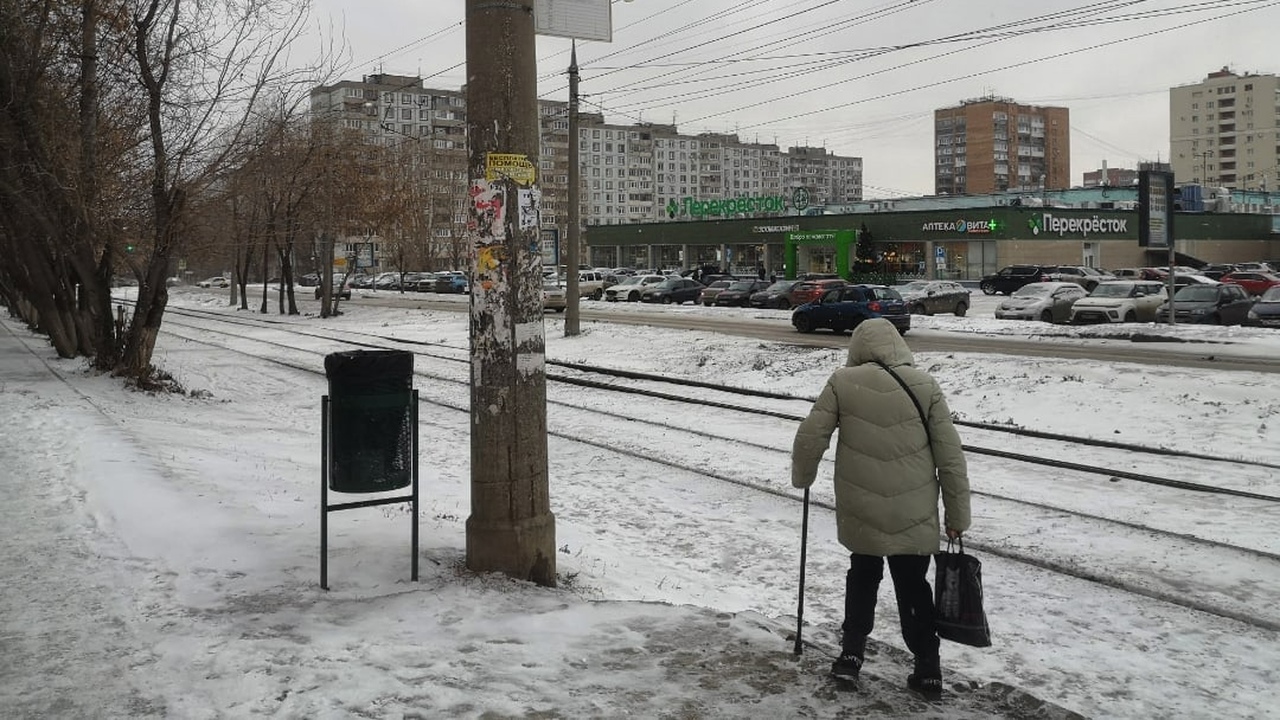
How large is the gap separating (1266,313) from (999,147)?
106 metres

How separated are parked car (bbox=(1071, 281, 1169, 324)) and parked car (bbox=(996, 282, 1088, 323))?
125cm

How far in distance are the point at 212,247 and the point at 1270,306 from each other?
2701 centimetres

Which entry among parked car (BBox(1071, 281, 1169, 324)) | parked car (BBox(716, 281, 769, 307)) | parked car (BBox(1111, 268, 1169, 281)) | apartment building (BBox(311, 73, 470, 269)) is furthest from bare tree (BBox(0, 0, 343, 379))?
parked car (BBox(1111, 268, 1169, 281))

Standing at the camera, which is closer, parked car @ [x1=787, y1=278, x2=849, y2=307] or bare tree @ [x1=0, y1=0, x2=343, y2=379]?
bare tree @ [x1=0, y1=0, x2=343, y2=379]

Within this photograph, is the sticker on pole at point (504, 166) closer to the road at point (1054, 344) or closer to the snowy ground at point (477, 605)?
the snowy ground at point (477, 605)

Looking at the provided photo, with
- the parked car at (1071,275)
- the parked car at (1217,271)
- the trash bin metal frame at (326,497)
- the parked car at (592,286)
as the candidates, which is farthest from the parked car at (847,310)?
the parked car at (1217,271)

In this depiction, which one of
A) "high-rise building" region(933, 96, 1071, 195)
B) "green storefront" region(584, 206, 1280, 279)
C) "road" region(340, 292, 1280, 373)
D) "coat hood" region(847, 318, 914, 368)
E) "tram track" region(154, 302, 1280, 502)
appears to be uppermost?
"high-rise building" region(933, 96, 1071, 195)

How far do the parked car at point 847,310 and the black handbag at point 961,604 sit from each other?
24234 millimetres

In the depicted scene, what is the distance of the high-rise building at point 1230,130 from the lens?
148625mm

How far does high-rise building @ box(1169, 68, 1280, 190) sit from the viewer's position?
149 metres

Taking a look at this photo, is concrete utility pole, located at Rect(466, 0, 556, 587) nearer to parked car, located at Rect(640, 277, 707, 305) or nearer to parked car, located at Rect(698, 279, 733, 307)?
parked car, located at Rect(698, 279, 733, 307)

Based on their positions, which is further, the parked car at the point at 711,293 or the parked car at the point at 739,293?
the parked car at the point at 711,293

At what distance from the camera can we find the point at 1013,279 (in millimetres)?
56031

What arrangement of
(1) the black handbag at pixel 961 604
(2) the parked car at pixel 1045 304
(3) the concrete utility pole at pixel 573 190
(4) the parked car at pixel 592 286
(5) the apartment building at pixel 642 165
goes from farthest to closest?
(5) the apartment building at pixel 642 165 < (4) the parked car at pixel 592 286 < (2) the parked car at pixel 1045 304 < (3) the concrete utility pole at pixel 573 190 < (1) the black handbag at pixel 961 604
